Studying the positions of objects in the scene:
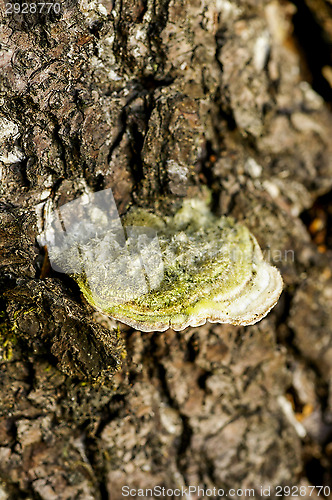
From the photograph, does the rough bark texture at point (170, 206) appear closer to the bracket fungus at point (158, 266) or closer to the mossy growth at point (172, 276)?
the bracket fungus at point (158, 266)

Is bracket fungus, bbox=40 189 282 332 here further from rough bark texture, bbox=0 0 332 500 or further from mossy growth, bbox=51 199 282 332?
rough bark texture, bbox=0 0 332 500

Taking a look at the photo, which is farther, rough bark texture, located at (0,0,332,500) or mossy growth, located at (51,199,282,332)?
rough bark texture, located at (0,0,332,500)

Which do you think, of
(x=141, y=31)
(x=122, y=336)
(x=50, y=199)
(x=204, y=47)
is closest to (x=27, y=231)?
(x=50, y=199)

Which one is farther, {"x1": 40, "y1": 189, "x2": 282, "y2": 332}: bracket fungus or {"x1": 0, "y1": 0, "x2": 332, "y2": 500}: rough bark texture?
{"x1": 0, "y1": 0, "x2": 332, "y2": 500}: rough bark texture

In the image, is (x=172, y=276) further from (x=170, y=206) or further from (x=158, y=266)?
(x=170, y=206)

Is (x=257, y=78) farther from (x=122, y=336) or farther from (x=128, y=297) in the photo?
(x=122, y=336)

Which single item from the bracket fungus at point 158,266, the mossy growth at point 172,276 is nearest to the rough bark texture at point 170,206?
the bracket fungus at point 158,266

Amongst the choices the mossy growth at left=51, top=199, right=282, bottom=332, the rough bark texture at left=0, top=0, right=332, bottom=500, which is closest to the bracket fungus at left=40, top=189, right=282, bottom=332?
the mossy growth at left=51, top=199, right=282, bottom=332
